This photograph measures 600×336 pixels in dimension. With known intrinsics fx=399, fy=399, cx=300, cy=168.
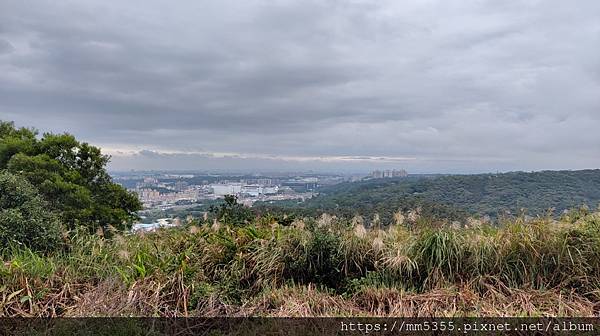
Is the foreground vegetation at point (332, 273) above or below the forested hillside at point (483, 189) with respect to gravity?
below

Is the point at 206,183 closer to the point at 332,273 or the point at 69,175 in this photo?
the point at 69,175

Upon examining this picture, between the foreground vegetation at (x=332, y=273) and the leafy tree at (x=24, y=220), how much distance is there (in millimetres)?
198

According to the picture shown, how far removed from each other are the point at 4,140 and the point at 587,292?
54.4ft

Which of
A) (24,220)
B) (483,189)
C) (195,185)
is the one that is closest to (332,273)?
(24,220)

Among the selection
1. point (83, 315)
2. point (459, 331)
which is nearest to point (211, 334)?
point (83, 315)

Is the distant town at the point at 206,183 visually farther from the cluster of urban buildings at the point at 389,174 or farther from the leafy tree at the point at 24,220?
the leafy tree at the point at 24,220

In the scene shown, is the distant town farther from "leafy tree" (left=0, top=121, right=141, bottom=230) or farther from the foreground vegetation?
the foreground vegetation

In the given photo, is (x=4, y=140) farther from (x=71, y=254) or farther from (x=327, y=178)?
(x=327, y=178)

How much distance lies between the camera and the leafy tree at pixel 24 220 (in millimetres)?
5707

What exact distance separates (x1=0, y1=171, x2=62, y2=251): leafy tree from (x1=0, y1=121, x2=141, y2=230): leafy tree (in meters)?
4.64

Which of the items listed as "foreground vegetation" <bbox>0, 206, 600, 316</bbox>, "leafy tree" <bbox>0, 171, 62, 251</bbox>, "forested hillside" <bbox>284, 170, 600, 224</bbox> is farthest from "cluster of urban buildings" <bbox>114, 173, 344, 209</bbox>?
"foreground vegetation" <bbox>0, 206, 600, 316</bbox>

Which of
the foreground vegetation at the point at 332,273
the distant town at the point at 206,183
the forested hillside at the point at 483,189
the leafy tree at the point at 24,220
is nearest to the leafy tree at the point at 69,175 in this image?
the distant town at the point at 206,183

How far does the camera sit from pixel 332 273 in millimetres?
5305

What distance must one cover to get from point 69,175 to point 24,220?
315 inches
